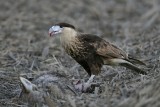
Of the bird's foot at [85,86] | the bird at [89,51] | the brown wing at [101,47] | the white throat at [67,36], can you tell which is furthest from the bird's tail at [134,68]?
the white throat at [67,36]

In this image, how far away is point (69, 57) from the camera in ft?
29.6

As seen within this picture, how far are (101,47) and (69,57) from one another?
183cm

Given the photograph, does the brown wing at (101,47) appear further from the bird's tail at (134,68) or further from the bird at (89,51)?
the bird's tail at (134,68)

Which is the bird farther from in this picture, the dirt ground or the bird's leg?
the dirt ground

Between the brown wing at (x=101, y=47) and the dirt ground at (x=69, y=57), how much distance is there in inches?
11.6

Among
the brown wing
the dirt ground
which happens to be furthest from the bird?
the dirt ground

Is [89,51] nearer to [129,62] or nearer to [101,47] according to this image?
[101,47]

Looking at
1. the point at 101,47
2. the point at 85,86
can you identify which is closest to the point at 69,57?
the point at 101,47

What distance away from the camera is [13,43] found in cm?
993

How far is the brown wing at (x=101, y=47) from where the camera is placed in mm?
7219

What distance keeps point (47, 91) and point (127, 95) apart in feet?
3.30

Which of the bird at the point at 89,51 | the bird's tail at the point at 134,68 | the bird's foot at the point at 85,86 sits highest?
the bird at the point at 89,51

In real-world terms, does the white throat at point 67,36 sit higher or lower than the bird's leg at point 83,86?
higher

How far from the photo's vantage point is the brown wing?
7219mm
